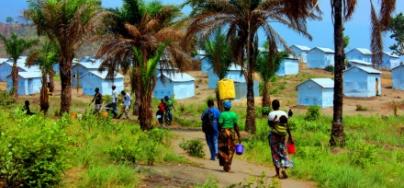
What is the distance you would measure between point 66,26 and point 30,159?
1601 centimetres

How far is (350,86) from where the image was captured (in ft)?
168

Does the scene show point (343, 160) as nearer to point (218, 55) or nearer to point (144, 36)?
point (144, 36)

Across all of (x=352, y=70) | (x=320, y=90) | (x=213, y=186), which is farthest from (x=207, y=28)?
(x=352, y=70)

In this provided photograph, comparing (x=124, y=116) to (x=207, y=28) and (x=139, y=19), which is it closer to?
(x=139, y=19)

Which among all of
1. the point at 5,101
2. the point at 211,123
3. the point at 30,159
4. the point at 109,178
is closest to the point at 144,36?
the point at 5,101

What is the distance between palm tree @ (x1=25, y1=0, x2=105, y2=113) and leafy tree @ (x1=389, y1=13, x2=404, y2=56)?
191ft

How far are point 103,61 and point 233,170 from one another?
16.6m

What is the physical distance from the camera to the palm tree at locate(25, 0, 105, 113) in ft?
71.1

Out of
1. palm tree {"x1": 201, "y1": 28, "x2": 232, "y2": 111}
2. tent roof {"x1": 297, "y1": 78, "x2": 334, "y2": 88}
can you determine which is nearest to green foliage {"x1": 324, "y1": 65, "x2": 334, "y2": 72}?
tent roof {"x1": 297, "y1": 78, "x2": 334, "y2": 88}

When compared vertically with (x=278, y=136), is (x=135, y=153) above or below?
below

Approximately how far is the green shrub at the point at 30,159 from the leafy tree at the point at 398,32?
71062mm

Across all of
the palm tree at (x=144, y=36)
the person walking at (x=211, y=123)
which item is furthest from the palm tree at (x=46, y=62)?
the person walking at (x=211, y=123)

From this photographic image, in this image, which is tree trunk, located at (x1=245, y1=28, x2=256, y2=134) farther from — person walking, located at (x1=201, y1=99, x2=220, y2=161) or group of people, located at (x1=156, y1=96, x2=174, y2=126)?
person walking, located at (x1=201, y1=99, x2=220, y2=161)

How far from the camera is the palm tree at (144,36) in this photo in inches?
1026
